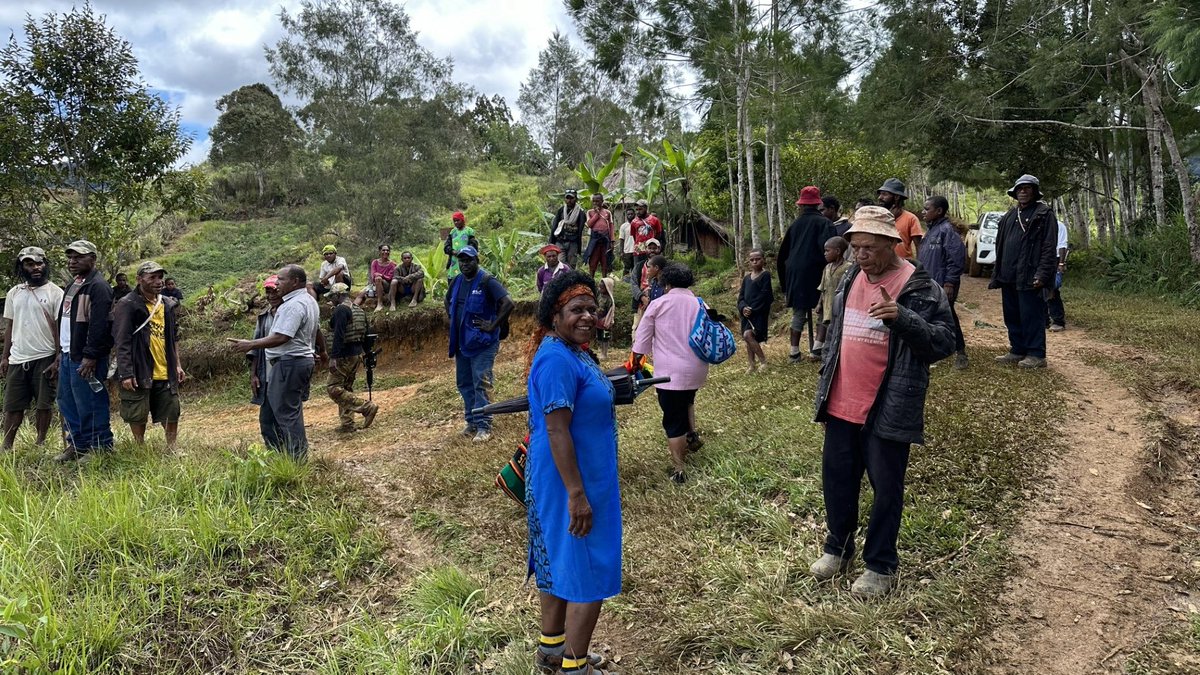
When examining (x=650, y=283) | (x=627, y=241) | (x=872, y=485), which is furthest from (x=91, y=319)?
(x=627, y=241)

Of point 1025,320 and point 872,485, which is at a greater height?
point 1025,320

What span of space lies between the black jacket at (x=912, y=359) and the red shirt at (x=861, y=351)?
2.0 inches

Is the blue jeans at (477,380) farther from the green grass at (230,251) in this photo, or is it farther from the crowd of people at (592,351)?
the green grass at (230,251)

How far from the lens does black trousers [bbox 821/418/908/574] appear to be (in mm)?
3189

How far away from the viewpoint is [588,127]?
36094 millimetres

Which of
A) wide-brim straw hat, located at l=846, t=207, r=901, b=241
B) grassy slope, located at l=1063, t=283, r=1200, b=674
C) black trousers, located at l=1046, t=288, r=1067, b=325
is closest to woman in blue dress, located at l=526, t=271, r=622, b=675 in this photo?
wide-brim straw hat, located at l=846, t=207, r=901, b=241

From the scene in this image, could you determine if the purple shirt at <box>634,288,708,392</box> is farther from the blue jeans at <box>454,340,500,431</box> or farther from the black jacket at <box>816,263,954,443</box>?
the blue jeans at <box>454,340,500,431</box>

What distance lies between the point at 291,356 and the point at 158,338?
142 centimetres

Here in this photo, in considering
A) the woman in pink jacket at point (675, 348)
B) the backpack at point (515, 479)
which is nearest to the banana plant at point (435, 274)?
the woman in pink jacket at point (675, 348)

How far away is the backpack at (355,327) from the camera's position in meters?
8.23

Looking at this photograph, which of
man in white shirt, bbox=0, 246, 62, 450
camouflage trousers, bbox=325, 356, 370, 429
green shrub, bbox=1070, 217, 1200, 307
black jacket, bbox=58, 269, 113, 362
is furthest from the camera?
green shrub, bbox=1070, 217, 1200, 307

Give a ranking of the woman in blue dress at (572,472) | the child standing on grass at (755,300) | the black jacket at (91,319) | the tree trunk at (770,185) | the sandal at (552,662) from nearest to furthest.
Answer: the woman in blue dress at (572,472)
the sandal at (552,662)
the black jacket at (91,319)
the child standing on grass at (755,300)
the tree trunk at (770,185)

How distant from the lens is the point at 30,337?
6.22 m

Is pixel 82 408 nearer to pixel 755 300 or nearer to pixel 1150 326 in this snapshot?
pixel 755 300
